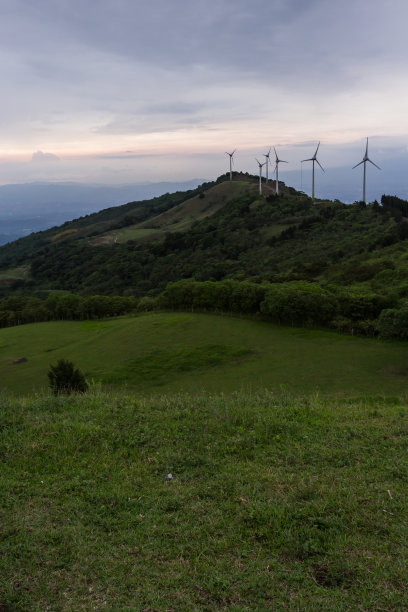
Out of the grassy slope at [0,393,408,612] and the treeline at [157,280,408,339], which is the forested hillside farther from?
the grassy slope at [0,393,408,612]

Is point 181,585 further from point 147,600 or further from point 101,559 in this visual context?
point 101,559

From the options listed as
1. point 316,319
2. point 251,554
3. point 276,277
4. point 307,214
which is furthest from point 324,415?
point 307,214

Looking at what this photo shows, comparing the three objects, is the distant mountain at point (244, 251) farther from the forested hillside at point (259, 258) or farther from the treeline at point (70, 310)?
the treeline at point (70, 310)

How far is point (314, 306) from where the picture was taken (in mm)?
48844

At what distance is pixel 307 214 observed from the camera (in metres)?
136

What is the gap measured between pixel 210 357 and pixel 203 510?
1391 inches

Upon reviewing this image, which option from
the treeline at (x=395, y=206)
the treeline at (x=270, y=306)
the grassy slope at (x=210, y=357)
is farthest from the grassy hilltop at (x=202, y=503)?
the treeline at (x=395, y=206)

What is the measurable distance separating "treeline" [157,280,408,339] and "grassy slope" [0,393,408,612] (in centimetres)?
3481

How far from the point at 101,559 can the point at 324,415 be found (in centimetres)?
769

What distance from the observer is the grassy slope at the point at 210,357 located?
111 feet

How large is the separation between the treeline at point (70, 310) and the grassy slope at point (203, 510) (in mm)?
59757

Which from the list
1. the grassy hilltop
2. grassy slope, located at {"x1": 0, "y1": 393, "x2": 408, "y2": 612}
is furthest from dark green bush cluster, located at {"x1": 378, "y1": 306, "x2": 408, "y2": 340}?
grassy slope, located at {"x1": 0, "y1": 393, "x2": 408, "y2": 612}

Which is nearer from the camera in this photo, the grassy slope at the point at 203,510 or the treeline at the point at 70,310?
the grassy slope at the point at 203,510

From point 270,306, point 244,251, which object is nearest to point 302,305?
point 270,306
